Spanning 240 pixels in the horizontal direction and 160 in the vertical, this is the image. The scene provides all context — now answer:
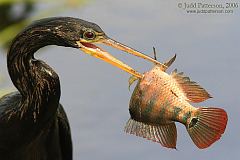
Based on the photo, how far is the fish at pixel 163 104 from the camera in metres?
1.85

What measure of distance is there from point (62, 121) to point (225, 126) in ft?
2.92

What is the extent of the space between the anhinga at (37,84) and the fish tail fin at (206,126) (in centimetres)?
22

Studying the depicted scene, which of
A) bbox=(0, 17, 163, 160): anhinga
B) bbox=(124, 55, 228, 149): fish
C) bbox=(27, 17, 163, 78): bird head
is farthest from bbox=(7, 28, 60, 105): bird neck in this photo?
bbox=(124, 55, 228, 149): fish

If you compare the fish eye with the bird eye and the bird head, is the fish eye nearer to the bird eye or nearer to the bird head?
the bird head

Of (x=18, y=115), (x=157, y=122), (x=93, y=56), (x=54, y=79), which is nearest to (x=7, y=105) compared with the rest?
(x=18, y=115)

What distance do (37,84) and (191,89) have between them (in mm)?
544

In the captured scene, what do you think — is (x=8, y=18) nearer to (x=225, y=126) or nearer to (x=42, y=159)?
(x=42, y=159)

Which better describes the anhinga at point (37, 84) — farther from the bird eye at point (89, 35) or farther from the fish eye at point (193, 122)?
the fish eye at point (193, 122)

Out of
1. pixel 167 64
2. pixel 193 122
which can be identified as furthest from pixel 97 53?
pixel 193 122

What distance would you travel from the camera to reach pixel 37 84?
2.15 metres

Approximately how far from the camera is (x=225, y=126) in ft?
5.91

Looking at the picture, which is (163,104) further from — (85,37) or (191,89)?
(85,37)

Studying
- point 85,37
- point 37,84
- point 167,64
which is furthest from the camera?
point 37,84

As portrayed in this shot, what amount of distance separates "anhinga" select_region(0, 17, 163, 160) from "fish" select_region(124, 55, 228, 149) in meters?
0.06
